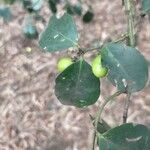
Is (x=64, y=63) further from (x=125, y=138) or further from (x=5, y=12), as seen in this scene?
(x=5, y=12)

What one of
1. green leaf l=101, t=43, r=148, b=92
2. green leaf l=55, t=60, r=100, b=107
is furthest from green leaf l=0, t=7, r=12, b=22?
green leaf l=101, t=43, r=148, b=92

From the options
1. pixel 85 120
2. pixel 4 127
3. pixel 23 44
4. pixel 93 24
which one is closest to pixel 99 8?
pixel 93 24

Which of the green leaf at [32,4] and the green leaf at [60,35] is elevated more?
the green leaf at [60,35]

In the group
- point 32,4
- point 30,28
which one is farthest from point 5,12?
point 30,28

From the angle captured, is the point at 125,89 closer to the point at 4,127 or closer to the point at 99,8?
the point at 4,127

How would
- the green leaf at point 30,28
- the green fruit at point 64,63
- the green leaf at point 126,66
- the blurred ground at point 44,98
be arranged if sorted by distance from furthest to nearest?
the blurred ground at point 44,98 → the green leaf at point 30,28 → the green fruit at point 64,63 → the green leaf at point 126,66

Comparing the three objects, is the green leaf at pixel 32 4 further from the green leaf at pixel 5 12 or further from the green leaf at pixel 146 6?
the green leaf at pixel 146 6

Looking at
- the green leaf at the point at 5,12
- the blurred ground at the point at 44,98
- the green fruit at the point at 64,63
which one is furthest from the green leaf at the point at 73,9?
the blurred ground at the point at 44,98

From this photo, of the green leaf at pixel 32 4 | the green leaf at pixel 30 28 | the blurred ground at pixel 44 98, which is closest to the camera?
the green leaf at pixel 32 4
